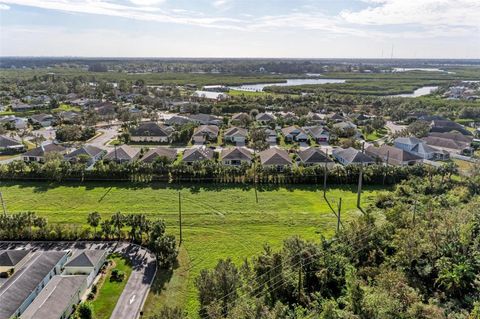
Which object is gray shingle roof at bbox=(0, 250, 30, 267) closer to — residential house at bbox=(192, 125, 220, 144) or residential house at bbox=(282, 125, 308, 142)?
residential house at bbox=(192, 125, 220, 144)

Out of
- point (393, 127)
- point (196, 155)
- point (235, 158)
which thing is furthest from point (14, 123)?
point (393, 127)

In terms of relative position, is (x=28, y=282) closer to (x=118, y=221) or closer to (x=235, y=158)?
(x=118, y=221)

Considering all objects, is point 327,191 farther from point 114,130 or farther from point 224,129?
point 114,130

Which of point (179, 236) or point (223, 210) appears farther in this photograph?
point (223, 210)

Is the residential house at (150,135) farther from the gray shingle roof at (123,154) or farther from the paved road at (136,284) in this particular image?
the paved road at (136,284)

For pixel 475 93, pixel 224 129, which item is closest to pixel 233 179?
pixel 224 129

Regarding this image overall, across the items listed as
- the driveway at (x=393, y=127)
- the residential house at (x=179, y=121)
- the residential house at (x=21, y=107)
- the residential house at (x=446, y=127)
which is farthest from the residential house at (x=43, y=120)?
the residential house at (x=446, y=127)
